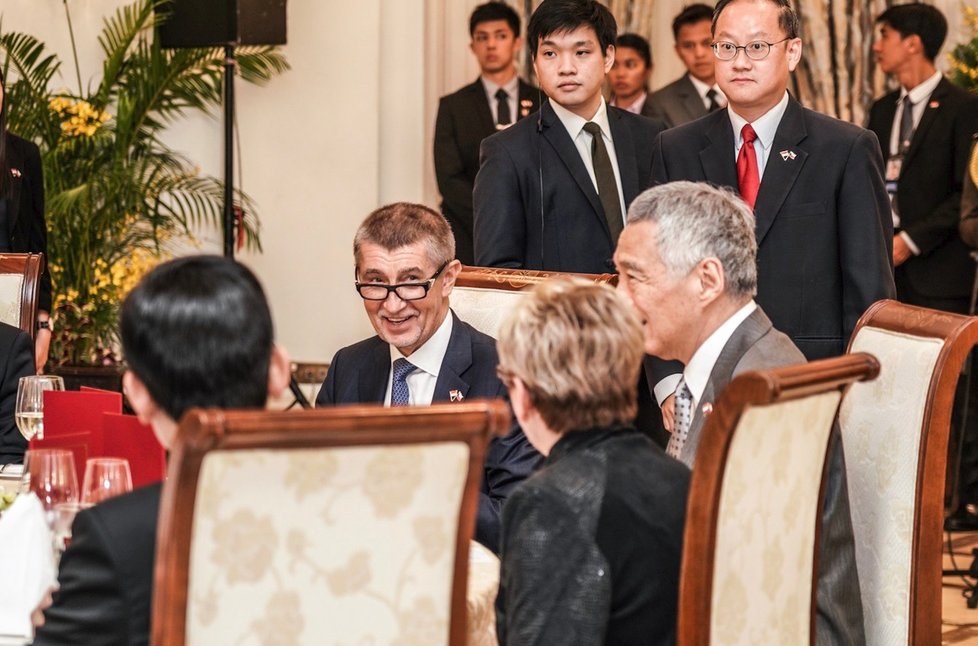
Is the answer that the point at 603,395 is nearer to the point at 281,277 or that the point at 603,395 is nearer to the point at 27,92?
the point at 27,92

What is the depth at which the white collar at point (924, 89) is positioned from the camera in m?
6.11

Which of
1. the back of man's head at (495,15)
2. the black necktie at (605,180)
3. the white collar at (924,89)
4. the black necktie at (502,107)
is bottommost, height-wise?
the black necktie at (605,180)

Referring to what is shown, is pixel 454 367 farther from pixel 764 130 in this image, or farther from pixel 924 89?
pixel 924 89

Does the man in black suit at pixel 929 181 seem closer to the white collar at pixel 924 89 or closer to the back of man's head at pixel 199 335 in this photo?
the white collar at pixel 924 89

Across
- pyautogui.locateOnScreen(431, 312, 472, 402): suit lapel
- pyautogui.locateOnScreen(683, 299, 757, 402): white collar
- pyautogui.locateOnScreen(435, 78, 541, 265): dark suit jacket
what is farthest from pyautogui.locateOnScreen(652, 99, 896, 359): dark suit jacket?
pyautogui.locateOnScreen(435, 78, 541, 265): dark suit jacket

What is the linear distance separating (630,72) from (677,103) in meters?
0.43

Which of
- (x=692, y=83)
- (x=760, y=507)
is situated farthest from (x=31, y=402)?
(x=692, y=83)

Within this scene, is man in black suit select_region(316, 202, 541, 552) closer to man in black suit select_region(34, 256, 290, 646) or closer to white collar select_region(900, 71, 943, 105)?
man in black suit select_region(34, 256, 290, 646)

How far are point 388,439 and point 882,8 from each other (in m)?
6.74

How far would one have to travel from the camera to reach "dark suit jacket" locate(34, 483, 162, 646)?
160cm

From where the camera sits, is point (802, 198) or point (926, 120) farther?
point (926, 120)

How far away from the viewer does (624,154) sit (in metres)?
3.99

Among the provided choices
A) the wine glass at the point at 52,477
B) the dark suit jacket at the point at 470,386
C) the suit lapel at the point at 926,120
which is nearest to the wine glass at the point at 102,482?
the wine glass at the point at 52,477

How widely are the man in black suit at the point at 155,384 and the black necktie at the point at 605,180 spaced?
229 cm
